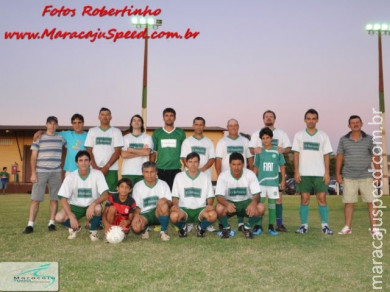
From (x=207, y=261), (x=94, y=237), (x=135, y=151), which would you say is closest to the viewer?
(x=207, y=261)

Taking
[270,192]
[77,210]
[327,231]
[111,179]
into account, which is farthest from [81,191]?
[327,231]

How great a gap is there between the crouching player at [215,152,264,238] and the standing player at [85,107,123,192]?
78.9 inches

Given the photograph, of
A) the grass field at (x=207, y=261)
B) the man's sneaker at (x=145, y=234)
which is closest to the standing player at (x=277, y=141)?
the grass field at (x=207, y=261)

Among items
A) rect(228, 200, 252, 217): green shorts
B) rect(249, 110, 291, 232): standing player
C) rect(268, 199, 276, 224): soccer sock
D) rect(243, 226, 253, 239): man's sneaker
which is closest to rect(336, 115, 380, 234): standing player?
rect(249, 110, 291, 232): standing player

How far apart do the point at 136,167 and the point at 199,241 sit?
206 cm

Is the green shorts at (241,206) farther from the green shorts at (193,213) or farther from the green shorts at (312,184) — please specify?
the green shorts at (312,184)

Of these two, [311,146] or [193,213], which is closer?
[193,213]

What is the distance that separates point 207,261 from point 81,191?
285cm

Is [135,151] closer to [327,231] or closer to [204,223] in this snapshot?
[204,223]

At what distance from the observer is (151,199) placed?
697cm

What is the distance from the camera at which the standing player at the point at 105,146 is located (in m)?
7.71

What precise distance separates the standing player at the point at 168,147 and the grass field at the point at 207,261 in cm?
136

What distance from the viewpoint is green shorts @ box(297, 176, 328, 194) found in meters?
7.54

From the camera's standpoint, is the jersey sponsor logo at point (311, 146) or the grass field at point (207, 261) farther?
the jersey sponsor logo at point (311, 146)
